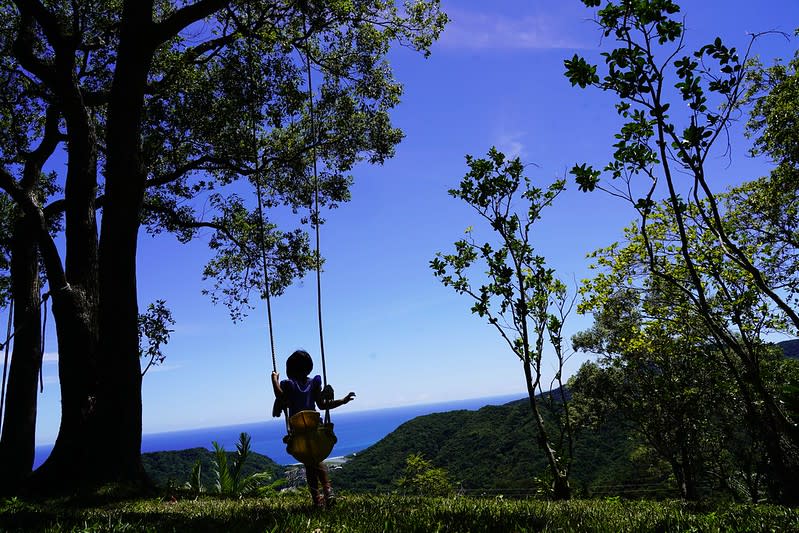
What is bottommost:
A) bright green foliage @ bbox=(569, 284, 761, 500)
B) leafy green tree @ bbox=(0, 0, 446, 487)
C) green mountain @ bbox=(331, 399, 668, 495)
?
green mountain @ bbox=(331, 399, 668, 495)

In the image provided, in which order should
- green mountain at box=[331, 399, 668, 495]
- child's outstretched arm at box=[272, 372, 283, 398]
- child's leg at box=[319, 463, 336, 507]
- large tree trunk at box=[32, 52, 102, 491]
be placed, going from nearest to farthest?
child's leg at box=[319, 463, 336, 507] < child's outstretched arm at box=[272, 372, 283, 398] < large tree trunk at box=[32, 52, 102, 491] < green mountain at box=[331, 399, 668, 495]

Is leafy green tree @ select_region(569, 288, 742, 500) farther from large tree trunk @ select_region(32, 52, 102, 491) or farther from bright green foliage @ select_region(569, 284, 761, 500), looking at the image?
large tree trunk @ select_region(32, 52, 102, 491)

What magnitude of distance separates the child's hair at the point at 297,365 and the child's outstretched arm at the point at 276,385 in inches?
5.6

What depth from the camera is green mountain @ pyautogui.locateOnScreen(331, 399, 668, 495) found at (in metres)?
56.0

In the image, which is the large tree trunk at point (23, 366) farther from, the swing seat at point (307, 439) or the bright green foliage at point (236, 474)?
the swing seat at point (307, 439)

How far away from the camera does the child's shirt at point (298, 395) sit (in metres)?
6.03

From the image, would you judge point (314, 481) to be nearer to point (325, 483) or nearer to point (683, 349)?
point (325, 483)

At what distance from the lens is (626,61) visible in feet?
15.2

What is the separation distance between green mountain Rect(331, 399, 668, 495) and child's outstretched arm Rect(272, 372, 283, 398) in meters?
45.7

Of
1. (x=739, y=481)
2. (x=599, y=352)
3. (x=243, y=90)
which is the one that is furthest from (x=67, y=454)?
(x=739, y=481)

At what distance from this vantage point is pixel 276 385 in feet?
19.9

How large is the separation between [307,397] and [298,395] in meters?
0.12

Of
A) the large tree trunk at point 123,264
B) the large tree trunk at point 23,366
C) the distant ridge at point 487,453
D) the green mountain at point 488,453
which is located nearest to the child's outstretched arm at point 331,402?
the large tree trunk at point 123,264

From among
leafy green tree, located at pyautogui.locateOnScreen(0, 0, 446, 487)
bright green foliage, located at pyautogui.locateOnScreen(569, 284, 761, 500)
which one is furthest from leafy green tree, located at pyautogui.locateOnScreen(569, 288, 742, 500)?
leafy green tree, located at pyautogui.locateOnScreen(0, 0, 446, 487)
